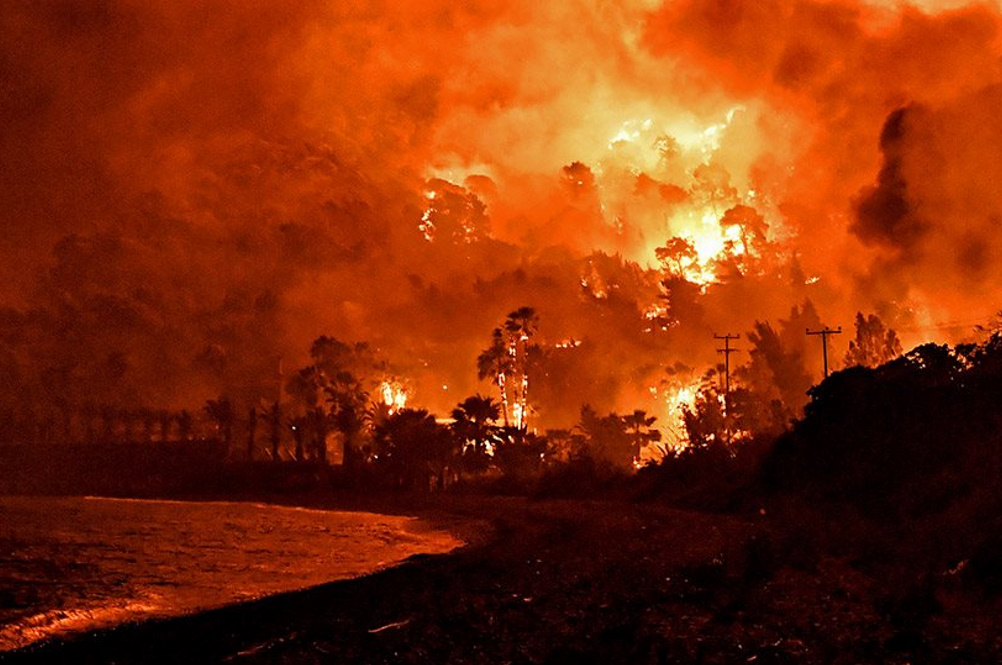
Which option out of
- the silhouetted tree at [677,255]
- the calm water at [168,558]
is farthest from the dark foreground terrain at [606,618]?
the silhouetted tree at [677,255]

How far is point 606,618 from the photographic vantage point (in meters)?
17.0

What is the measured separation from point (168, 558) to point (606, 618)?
2407 cm

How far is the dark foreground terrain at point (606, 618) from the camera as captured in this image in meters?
14.0

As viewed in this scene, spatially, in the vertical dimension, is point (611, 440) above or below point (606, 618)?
above

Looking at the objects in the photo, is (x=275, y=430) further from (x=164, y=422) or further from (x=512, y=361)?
(x=512, y=361)

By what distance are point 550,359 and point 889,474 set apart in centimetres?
9160

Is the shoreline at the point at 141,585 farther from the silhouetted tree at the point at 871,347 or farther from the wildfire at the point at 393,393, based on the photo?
the wildfire at the point at 393,393

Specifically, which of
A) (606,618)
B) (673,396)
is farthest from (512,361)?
(606,618)

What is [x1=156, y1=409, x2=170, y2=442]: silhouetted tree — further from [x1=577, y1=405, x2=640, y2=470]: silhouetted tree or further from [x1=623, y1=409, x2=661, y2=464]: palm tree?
[x1=623, y1=409, x2=661, y2=464]: palm tree

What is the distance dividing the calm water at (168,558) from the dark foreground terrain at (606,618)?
256 centimetres

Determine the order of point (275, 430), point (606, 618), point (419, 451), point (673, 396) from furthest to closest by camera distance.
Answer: point (673, 396), point (275, 430), point (419, 451), point (606, 618)

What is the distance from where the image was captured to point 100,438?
124m

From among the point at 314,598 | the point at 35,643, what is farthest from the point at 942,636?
the point at 35,643

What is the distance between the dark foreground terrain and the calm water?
2563mm
